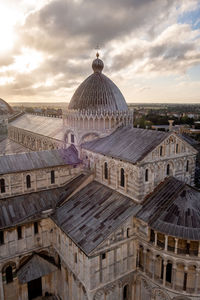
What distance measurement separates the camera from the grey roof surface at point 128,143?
2094 centimetres

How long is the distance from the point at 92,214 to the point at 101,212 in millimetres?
969

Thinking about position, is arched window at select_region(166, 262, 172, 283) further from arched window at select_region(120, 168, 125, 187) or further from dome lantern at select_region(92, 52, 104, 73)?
dome lantern at select_region(92, 52, 104, 73)

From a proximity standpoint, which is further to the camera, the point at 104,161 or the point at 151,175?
the point at 104,161

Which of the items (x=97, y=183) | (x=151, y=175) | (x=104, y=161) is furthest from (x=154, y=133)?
(x=97, y=183)

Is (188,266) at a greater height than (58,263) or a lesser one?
greater

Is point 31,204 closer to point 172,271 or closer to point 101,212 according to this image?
point 101,212

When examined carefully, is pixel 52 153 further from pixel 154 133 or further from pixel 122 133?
pixel 154 133

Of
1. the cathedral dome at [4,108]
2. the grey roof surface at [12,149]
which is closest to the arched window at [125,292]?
the grey roof surface at [12,149]

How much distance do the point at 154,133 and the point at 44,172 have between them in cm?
1323

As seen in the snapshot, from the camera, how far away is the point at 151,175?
68.1 feet

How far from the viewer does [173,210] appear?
18.7 meters

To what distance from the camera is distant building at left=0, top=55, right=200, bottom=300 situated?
18438mm

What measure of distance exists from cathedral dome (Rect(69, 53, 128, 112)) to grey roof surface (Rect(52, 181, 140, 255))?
9614 mm

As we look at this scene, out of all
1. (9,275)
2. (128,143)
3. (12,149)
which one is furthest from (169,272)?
(12,149)
